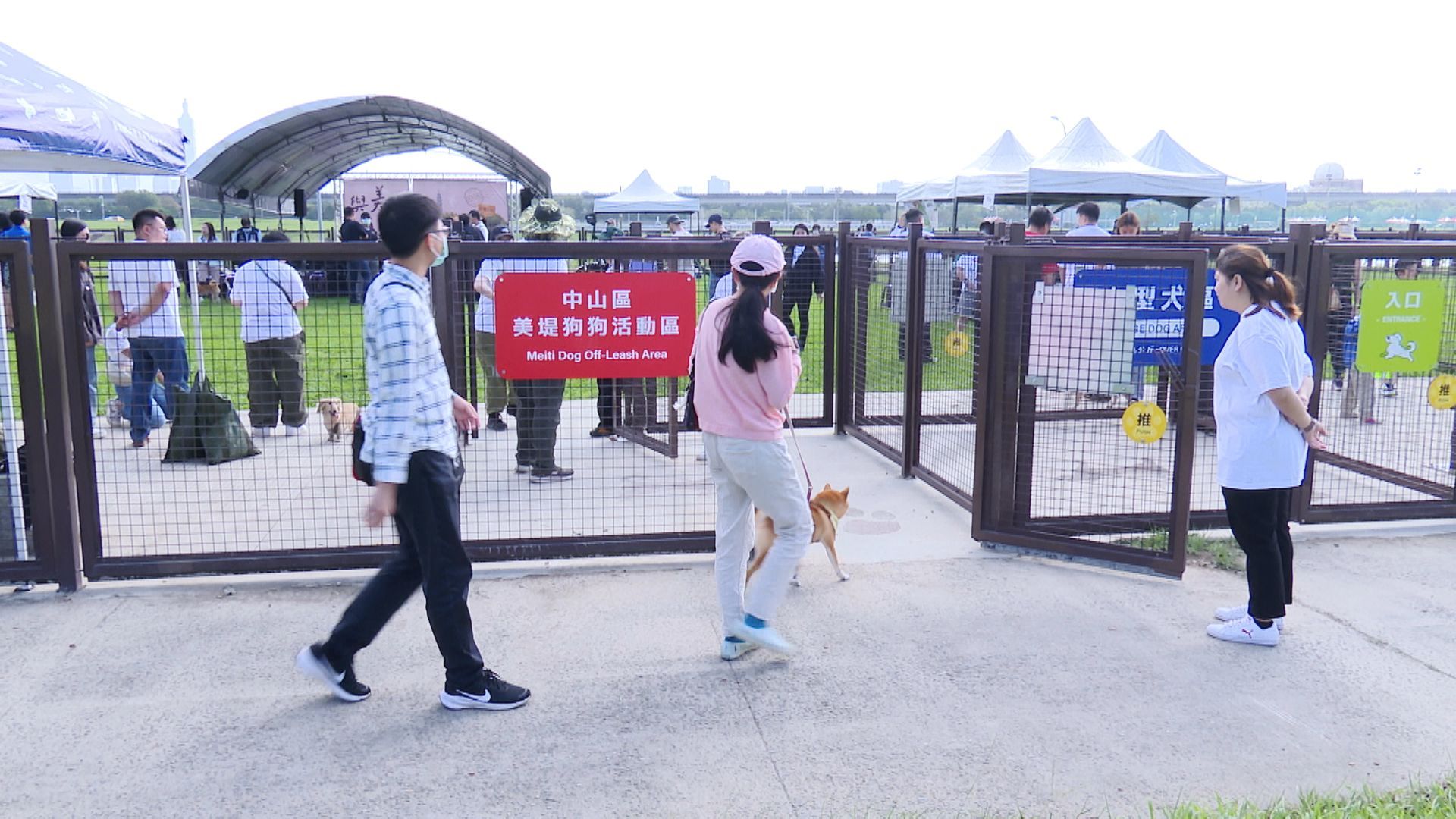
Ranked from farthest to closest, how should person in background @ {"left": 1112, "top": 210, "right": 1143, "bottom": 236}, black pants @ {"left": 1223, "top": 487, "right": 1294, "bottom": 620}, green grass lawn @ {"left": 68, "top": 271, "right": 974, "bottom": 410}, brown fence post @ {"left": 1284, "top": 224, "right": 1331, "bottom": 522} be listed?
person in background @ {"left": 1112, "top": 210, "right": 1143, "bottom": 236} → green grass lawn @ {"left": 68, "top": 271, "right": 974, "bottom": 410} → brown fence post @ {"left": 1284, "top": 224, "right": 1331, "bottom": 522} → black pants @ {"left": 1223, "top": 487, "right": 1294, "bottom": 620}

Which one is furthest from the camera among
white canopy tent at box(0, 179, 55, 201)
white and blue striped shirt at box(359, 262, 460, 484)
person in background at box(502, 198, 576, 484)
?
white canopy tent at box(0, 179, 55, 201)

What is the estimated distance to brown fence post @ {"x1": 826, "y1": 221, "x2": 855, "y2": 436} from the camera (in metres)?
8.90

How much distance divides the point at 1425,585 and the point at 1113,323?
81.7 inches

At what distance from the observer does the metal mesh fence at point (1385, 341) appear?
21.0 feet

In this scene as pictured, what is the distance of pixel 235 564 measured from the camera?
5445mm

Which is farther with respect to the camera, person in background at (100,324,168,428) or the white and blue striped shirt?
person in background at (100,324,168,428)

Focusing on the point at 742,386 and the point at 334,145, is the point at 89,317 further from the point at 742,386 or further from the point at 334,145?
the point at 334,145

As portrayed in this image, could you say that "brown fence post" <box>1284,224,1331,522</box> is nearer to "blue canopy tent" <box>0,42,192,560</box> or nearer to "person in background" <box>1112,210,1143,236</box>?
"person in background" <box>1112,210,1143,236</box>

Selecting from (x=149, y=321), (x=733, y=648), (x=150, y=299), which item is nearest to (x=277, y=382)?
(x=149, y=321)

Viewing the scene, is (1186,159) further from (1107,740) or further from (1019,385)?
(1107,740)

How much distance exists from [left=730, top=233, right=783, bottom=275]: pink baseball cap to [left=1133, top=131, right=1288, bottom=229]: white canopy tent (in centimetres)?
1984

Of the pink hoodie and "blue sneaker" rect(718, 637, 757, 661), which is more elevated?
the pink hoodie

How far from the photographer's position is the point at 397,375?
369cm

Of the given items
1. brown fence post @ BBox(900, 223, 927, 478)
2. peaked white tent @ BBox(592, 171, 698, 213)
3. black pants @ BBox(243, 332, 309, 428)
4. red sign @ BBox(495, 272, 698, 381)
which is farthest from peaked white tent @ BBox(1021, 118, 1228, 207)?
red sign @ BBox(495, 272, 698, 381)
